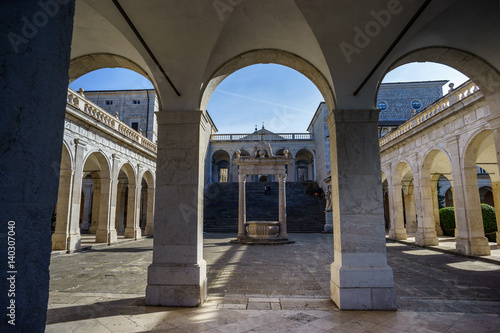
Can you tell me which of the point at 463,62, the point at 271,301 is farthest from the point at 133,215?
the point at 463,62

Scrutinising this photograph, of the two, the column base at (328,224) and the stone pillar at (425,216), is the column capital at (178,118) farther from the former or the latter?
the column base at (328,224)

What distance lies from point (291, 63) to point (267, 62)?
20.1 inches

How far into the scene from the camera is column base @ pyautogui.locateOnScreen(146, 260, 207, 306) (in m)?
4.73

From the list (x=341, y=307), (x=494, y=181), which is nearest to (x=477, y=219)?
(x=494, y=181)

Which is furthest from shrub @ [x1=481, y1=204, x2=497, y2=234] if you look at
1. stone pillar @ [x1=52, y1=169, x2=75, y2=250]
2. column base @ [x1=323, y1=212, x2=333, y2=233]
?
stone pillar @ [x1=52, y1=169, x2=75, y2=250]

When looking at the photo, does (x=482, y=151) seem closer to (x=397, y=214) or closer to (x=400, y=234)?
(x=397, y=214)

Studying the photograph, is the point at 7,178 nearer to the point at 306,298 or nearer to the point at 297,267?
the point at 306,298

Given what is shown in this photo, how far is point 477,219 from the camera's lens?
10602 mm

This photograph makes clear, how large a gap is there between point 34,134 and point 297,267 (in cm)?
776

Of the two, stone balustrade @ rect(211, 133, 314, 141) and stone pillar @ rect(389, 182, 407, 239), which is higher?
stone balustrade @ rect(211, 133, 314, 141)

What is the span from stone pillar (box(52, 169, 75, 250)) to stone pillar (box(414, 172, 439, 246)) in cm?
1598

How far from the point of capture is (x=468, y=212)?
10719 millimetres

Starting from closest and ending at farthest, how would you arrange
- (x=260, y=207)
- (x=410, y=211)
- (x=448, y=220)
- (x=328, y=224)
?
(x=448, y=220) < (x=328, y=224) < (x=410, y=211) < (x=260, y=207)

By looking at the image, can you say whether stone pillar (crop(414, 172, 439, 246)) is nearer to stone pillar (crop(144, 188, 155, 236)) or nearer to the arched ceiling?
the arched ceiling
